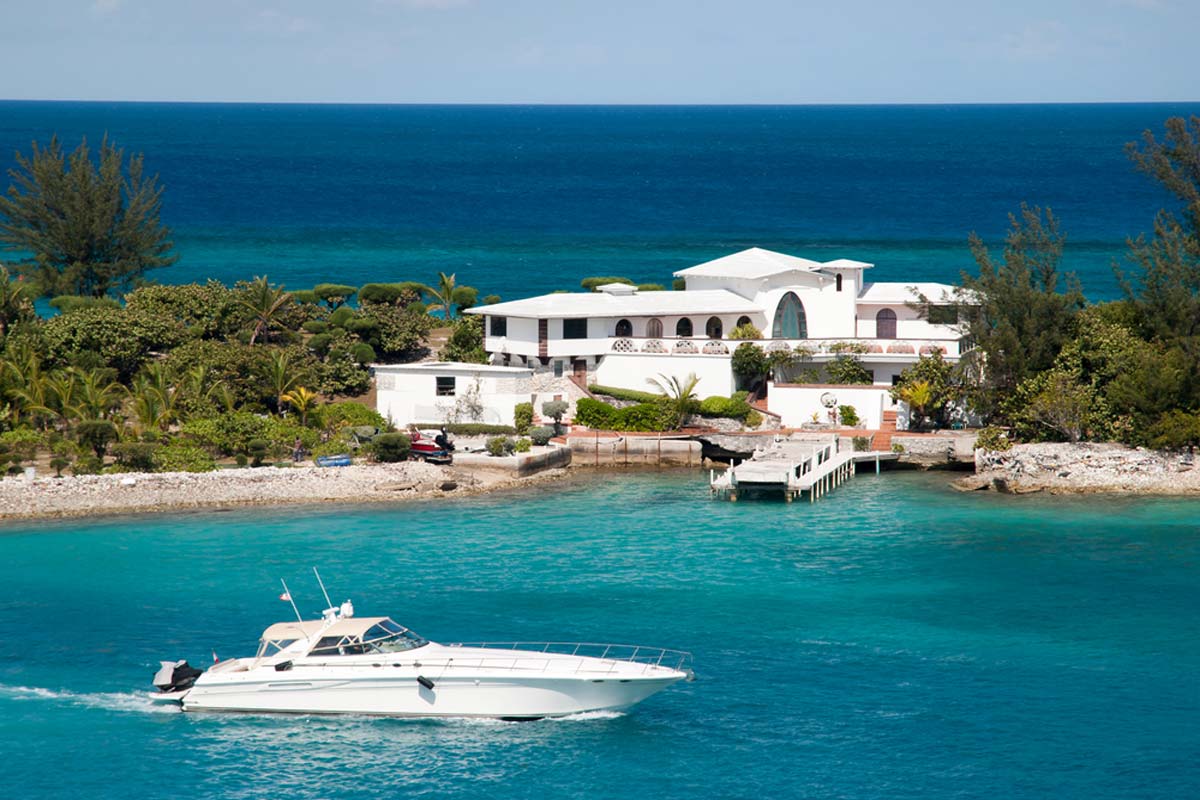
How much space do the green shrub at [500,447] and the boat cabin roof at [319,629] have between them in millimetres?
27265

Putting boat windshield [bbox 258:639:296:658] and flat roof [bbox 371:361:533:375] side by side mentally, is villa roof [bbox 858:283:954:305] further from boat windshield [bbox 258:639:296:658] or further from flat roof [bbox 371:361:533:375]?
boat windshield [bbox 258:639:296:658]

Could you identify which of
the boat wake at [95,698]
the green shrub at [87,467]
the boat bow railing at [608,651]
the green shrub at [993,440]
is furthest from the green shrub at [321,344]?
the boat wake at [95,698]

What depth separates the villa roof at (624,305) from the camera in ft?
251

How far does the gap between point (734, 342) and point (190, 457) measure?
26.5 m

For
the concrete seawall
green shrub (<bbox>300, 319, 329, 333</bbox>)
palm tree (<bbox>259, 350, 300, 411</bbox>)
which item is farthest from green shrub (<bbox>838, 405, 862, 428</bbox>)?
green shrub (<bbox>300, 319, 329, 333</bbox>)

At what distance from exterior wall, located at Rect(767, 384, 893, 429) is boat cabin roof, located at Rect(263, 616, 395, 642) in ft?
120

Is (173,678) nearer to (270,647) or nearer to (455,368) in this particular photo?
(270,647)

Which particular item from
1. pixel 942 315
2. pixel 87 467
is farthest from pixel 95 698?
pixel 942 315

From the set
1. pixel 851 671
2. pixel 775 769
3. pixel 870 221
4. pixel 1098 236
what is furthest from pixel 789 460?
pixel 870 221

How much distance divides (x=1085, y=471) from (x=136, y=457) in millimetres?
38710

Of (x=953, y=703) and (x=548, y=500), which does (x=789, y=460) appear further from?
(x=953, y=703)

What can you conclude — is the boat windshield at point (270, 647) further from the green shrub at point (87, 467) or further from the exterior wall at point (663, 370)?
the exterior wall at point (663, 370)

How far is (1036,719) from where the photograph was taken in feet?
129

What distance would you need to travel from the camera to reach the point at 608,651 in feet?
142
